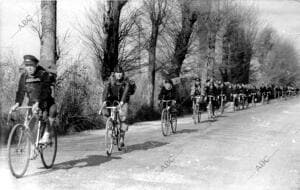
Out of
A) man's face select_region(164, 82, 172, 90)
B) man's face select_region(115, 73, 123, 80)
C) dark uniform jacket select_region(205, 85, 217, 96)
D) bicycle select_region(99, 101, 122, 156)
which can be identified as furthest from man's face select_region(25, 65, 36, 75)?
dark uniform jacket select_region(205, 85, 217, 96)

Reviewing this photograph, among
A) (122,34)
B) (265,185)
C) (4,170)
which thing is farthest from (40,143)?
(122,34)

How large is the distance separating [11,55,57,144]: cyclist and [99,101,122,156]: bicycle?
2255mm

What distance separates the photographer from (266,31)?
36906 millimetres

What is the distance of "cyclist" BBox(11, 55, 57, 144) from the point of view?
24.5 ft

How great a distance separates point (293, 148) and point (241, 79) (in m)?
35.2

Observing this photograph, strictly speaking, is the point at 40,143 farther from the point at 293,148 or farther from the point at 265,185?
the point at 293,148

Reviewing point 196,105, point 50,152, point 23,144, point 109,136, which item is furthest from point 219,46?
point 23,144

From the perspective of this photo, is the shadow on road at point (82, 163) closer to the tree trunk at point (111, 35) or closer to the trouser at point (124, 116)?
the trouser at point (124, 116)

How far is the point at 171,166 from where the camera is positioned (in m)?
9.16

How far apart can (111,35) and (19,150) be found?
14347 millimetres

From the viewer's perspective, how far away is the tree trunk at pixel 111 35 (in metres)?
21.1

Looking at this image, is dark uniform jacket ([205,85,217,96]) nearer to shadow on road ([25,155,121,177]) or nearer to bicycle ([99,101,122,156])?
bicycle ([99,101,122,156])

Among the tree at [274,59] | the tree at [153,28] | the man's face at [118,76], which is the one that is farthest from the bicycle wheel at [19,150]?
the tree at [274,59]

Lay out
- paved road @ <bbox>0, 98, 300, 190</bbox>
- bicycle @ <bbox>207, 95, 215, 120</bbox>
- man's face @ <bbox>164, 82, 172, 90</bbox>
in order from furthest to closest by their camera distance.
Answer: bicycle @ <bbox>207, 95, 215, 120</bbox>, man's face @ <bbox>164, 82, 172, 90</bbox>, paved road @ <bbox>0, 98, 300, 190</bbox>
